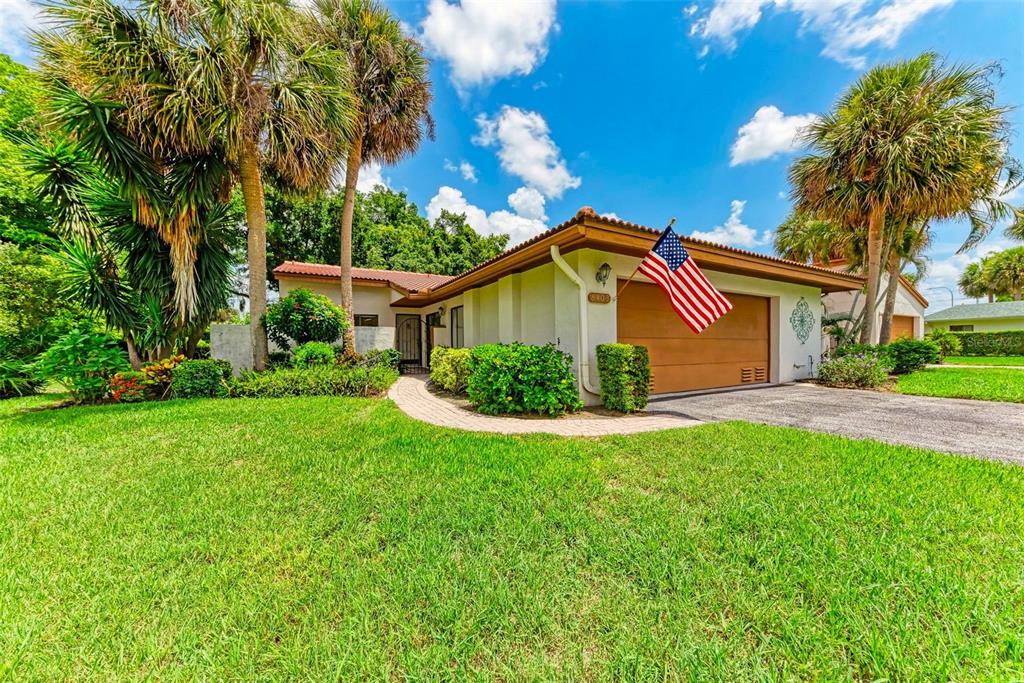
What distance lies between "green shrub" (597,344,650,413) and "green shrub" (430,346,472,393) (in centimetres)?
302

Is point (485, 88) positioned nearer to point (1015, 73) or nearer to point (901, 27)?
point (901, 27)

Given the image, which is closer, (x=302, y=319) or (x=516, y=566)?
(x=516, y=566)

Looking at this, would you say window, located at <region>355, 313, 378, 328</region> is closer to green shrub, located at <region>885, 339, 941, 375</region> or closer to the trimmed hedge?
green shrub, located at <region>885, 339, 941, 375</region>

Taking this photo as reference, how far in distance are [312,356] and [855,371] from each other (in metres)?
13.6

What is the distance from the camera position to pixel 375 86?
33.6ft

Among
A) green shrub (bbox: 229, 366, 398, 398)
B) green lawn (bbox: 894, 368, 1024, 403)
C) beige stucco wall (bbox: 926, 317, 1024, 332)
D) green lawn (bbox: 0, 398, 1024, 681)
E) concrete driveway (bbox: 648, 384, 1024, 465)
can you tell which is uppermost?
beige stucco wall (bbox: 926, 317, 1024, 332)

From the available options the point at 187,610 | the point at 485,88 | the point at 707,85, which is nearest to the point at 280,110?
the point at 485,88

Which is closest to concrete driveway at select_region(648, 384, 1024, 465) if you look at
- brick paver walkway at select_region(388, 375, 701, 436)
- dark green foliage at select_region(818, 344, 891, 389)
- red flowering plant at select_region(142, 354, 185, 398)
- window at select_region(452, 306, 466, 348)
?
dark green foliage at select_region(818, 344, 891, 389)

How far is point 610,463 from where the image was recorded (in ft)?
11.9

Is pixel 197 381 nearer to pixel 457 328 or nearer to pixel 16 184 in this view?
pixel 457 328

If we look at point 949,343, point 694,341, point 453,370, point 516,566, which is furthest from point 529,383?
point 949,343

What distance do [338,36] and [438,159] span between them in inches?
231

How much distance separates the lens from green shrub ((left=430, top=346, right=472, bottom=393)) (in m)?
7.94

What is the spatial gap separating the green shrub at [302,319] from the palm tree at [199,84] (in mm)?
1664
